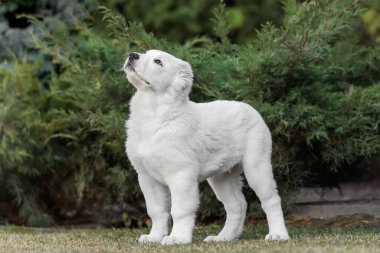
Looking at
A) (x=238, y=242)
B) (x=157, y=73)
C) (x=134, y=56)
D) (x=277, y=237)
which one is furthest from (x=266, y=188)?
(x=134, y=56)

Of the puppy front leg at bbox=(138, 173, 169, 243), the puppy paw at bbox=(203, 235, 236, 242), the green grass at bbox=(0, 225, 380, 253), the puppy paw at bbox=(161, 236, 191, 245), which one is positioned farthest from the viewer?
the puppy paw at bbox=(203, 235, 236, 242)

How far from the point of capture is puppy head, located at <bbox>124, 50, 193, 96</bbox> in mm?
5562

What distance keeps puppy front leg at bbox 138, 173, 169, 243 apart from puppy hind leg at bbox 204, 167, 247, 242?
441 millimetres

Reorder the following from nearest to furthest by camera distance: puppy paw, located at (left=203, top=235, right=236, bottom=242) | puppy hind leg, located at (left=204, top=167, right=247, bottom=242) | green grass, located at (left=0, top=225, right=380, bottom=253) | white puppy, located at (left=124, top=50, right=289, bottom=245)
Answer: green grass, located at (left=0, top=225, right=380, bottom=253), white puppy, located at (left=124, top=50, right=289, bottom=245), puppy paw, located at (left=203, top=235, right=236, bottom=242), puppy hind leg, located at (left=204, top=167, right=247, bottom=242)

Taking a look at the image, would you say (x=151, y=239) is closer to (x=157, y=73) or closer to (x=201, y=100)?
(x=157, y=73)

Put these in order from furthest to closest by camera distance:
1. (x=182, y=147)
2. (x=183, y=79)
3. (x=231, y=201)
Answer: (x=231, y=201) < (x=183, y=79) < (x=182, y=147)

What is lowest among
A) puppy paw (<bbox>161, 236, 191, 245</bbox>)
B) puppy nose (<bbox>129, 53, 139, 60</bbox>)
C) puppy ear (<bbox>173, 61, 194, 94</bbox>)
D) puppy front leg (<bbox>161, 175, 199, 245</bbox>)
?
puppy paw (<bbox>161, 236, 191, 245</bbox>)

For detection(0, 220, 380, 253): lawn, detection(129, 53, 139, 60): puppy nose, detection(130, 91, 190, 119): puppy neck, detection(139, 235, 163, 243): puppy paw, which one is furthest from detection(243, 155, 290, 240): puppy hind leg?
detection(129, 53, 139, 60): puppy nose

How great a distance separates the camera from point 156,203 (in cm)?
575

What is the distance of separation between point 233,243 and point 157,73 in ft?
4.52

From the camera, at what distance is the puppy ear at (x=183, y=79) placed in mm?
5636

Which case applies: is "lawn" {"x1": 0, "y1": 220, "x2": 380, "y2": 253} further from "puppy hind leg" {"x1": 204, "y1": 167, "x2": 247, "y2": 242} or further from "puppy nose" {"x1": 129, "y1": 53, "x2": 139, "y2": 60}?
"puppy nose" {"x1": 129, "y1": 53, "x2": 139, "y2": 60}

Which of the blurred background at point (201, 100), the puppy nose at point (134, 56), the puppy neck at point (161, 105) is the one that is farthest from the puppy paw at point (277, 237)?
the puppy nose at point (134, 56)

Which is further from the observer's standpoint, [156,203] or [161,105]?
[156,203]
